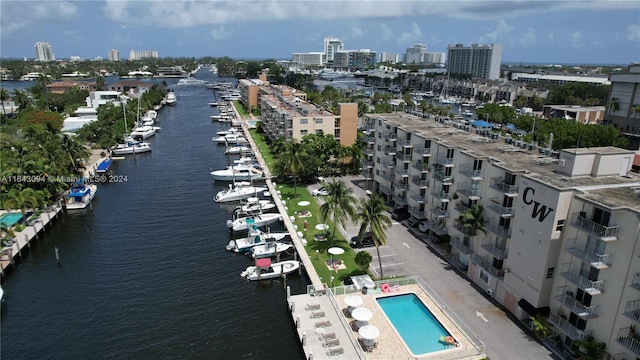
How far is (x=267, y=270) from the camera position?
48562 mm

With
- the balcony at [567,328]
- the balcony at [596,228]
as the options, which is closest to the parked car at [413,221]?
the balcony at [567,328]

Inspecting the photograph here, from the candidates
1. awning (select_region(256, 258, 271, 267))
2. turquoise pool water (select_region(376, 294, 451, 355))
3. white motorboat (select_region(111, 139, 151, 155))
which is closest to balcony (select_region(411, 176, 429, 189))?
turquoise pool water (select_region(376, 294, 451, 355))

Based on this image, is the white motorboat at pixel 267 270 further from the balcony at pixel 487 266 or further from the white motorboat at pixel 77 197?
the white motorboat at pixel 77 197

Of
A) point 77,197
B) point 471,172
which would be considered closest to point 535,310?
point 471,172

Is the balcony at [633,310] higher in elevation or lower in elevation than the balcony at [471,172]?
lower

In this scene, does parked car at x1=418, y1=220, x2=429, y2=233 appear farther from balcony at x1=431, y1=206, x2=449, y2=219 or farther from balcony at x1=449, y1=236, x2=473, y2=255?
balcony at x1=449, y1=236, x2=473, y2=255

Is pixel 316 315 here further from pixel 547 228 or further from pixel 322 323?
pixel 547 228

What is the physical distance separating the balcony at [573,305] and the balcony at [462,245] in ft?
37.7

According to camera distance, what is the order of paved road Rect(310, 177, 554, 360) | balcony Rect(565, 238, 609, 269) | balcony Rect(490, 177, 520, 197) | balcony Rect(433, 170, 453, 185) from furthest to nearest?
balcony Rect(433, 170, 453, 185) → balcony Rect(490, 177, 520, 197) → paved road Rect(310, 177, 554, 360) → balcony Rect(565, 238, 609, 269)

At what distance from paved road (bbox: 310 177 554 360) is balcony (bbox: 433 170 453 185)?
8.93 metres

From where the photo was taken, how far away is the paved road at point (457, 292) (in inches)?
1353

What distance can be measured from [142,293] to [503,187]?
133 feet

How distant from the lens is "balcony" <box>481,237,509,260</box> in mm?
39812

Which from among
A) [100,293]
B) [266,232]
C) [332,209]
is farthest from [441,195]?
[100,293]
